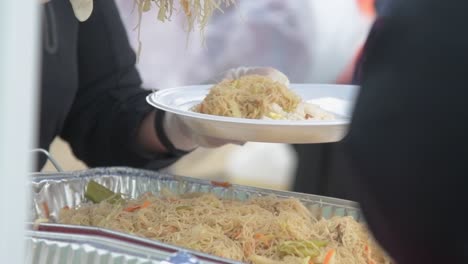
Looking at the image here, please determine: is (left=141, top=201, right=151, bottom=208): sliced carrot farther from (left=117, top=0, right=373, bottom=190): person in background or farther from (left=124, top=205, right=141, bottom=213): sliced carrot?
(left=117, top=0, right=373, bottom=190): person in background

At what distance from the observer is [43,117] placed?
1450mm

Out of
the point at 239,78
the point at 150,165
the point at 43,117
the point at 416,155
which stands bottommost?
the point at 150,165

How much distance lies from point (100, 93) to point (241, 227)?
0.67 m

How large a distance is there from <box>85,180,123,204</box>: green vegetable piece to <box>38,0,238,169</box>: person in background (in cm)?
24

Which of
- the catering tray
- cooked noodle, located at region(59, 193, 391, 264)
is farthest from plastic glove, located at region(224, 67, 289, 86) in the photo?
the catering tray

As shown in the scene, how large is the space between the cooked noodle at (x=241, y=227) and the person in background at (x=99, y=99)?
1.01 ft

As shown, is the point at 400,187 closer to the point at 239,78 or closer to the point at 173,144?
the point at 239,78

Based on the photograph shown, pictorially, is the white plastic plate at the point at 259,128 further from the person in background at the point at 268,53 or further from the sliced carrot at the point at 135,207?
the person in background at the point at 268,53

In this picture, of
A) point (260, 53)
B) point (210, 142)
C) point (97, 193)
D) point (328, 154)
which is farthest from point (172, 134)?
point (328, 154)

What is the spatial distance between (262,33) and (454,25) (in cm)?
190

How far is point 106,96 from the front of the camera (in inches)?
63.5

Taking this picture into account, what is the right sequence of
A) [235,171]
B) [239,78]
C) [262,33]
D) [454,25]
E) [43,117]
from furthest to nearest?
[235,171]
[262,33]
[43,117]
[239,78]
[454,25]

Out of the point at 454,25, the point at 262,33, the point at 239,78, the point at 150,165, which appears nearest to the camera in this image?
the point at 454,25

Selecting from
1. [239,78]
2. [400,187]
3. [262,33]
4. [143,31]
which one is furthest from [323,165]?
[400,187]
